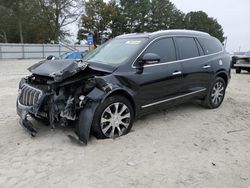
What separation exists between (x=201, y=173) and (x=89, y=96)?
1923mm

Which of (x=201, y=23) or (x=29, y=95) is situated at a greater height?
(x=201, y=23)

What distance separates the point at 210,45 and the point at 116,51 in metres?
2.47

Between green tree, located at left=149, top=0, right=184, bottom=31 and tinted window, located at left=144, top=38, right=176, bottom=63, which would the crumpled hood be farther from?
green tree, located at left=149, top=0, right=184, bottom=31

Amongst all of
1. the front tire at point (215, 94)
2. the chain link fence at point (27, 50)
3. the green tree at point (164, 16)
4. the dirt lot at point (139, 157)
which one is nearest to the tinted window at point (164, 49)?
the dirt lot at point (139, 157)

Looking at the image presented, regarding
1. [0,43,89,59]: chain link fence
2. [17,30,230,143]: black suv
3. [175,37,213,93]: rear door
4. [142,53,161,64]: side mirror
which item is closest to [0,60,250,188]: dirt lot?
[17,30,230,143]: black suv

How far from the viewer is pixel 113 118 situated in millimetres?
4562

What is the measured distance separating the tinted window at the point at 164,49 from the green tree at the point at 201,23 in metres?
57.6

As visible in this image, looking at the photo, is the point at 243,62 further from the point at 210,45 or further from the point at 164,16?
the point at 164,16

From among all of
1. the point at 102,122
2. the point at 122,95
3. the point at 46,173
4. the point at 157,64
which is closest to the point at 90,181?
the point at 46,173

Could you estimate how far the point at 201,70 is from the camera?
6070mm

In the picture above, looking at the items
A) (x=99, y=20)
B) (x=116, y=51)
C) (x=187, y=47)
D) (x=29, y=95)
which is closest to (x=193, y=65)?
(x=187, y=47)

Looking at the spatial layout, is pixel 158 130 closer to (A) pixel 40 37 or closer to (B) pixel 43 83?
(B) pixel 43 83

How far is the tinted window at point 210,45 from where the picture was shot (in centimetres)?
638

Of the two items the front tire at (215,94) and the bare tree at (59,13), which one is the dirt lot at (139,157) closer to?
the front tire at (215,94)
